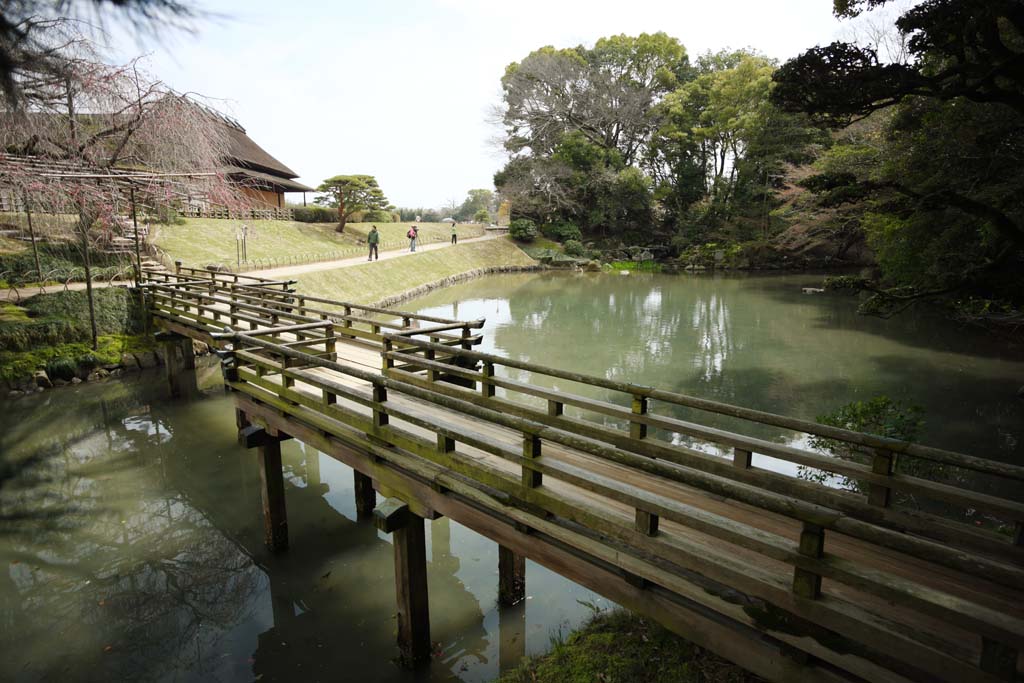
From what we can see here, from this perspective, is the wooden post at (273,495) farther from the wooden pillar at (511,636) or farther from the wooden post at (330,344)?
the wooden pillar at (511,636)

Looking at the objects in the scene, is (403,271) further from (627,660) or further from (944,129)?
(627,660)

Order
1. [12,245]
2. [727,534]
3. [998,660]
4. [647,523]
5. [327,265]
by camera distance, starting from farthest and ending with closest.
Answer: [327,265], [12,245], [647,523], [727,534], [998,660]

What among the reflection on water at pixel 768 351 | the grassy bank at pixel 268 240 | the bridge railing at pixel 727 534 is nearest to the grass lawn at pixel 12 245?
the grassy bank at pixel 268 240

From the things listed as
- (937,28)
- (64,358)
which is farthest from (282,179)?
(937,28)

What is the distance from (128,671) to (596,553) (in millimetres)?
4648

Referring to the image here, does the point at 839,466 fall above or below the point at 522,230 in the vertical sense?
below

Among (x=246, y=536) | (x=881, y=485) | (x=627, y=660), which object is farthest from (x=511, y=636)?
(x=246, y=536)

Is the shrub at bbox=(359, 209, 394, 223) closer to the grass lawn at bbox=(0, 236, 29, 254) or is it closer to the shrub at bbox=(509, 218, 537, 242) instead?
the shrub at bbox=(509, 218, 537, 242)

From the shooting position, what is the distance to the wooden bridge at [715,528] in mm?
2564

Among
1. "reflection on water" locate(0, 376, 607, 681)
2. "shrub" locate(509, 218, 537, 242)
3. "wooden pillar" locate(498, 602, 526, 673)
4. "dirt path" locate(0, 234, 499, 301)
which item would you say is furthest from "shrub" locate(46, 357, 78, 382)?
"shrub" locate(509, 218, 537, 242)

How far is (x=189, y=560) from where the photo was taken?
692 centimetres

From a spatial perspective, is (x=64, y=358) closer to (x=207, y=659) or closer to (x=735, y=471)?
(x=207, y=659)

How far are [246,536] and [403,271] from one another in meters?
23.4

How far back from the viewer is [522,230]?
4262 cm
